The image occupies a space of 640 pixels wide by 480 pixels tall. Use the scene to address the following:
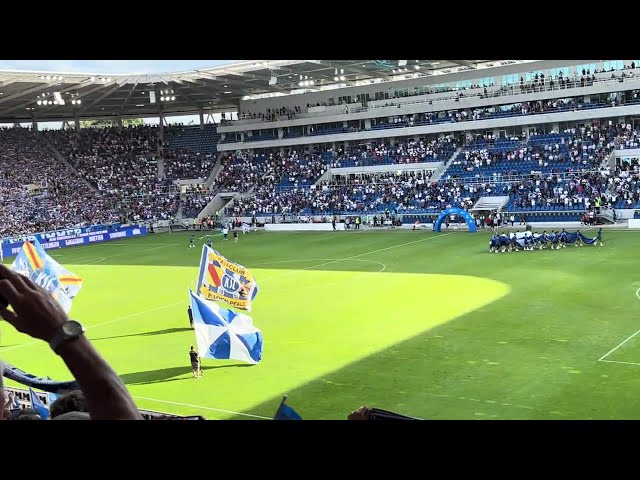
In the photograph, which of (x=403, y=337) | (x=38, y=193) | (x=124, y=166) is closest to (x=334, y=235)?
(x=403, y=337)

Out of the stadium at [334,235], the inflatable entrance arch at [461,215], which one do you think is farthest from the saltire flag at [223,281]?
the inflatable entrance arch at [461,215]

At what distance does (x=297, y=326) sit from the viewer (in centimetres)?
2286

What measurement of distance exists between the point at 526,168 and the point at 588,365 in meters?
37.6

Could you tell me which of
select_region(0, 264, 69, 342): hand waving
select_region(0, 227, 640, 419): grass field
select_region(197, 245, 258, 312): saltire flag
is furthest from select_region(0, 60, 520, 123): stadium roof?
select_region(0, 264, 69, 342): hand waving

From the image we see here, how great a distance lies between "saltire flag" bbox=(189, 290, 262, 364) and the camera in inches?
712

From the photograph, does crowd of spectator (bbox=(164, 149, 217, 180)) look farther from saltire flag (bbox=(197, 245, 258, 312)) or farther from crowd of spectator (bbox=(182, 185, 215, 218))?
saltire flag (bbox=(197, 245, 258, 312))

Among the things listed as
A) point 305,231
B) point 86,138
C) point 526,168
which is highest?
point 86,138

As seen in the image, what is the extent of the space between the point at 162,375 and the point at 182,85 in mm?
49561

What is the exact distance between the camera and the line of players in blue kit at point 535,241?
118 ft

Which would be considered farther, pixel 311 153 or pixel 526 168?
pixel 311 153
